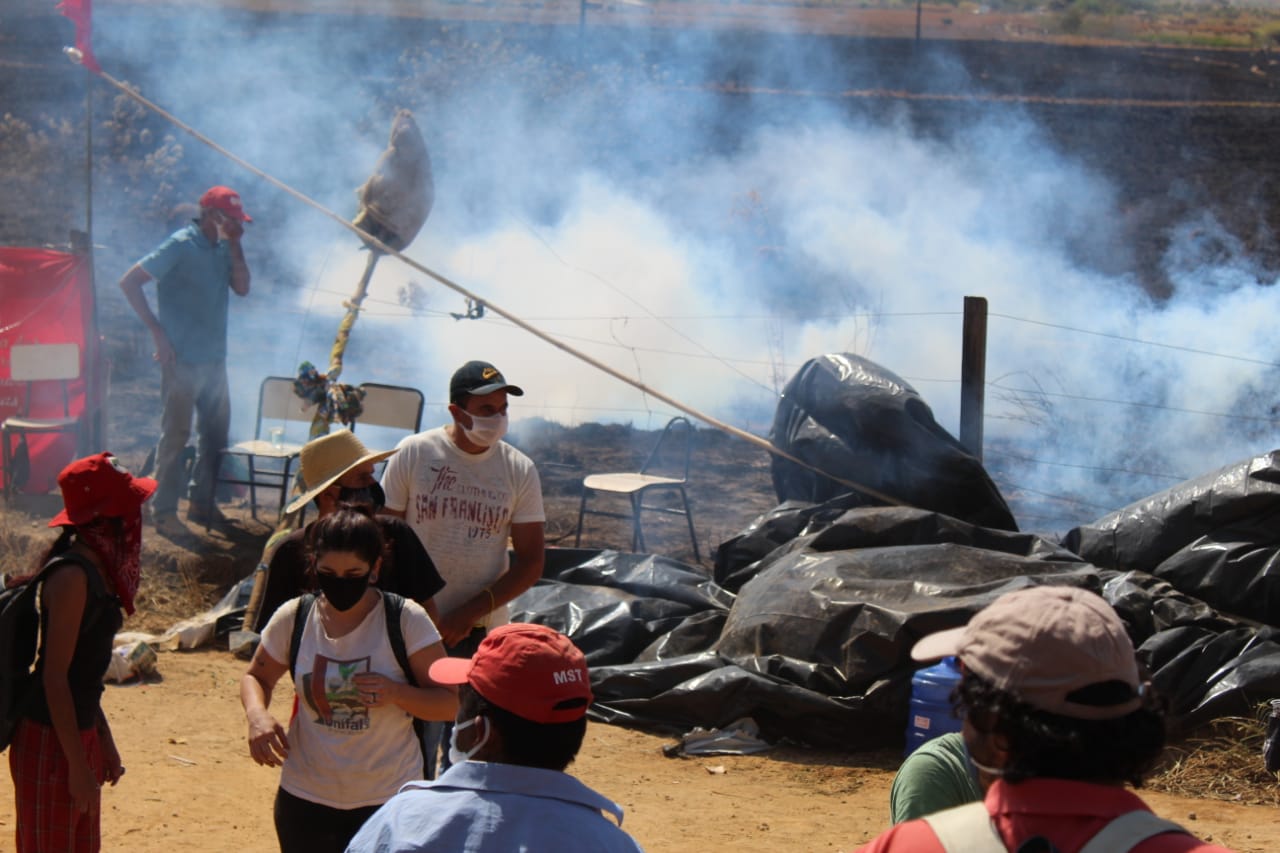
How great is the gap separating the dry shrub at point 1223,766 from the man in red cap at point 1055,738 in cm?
377

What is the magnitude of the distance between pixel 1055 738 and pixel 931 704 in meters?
3.50

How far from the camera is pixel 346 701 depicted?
2.87m

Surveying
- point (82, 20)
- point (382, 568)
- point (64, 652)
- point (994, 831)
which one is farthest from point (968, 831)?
point (82, 20)

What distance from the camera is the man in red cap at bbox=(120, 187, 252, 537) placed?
25.4 feet

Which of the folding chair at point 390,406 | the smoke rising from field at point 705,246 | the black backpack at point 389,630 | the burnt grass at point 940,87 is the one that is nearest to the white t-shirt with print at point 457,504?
the black backpack at point 389,630

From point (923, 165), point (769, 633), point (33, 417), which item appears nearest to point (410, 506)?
point (769, 633)

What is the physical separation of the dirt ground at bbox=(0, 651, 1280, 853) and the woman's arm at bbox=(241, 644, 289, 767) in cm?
157

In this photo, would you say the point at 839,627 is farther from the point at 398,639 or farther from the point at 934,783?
the point at 934,783

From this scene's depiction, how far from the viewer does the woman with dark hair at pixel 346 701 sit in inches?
113

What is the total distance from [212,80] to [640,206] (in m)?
7.40

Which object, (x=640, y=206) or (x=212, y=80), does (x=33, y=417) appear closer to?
(x=640, y=206)

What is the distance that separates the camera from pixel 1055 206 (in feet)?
69.8

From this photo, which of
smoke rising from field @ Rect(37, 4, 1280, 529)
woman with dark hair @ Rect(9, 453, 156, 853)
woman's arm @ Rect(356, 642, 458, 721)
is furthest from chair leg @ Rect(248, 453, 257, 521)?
woman's arm @ Rect(356, 642, 458, 721)

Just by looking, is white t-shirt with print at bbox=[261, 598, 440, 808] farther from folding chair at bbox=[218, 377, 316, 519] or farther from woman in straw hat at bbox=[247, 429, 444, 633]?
folding chair at bbox=[218, 377, 316, 519]
